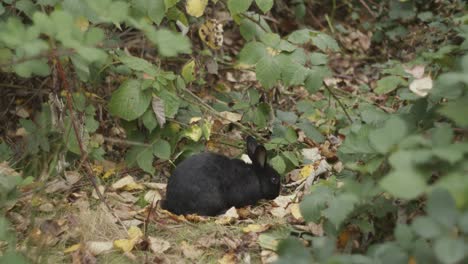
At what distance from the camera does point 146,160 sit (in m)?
4.59

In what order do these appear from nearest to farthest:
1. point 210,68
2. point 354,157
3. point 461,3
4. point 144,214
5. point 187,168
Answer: point 354,157
point 144,214
point 187,168
point 210,68
point 461,3

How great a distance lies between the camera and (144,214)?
4.00 m

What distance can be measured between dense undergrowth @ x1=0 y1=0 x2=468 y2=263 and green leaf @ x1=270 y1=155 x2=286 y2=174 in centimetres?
2

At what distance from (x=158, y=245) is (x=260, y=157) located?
4.48ft

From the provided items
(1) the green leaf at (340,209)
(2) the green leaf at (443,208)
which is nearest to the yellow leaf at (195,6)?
(1) the green leaf at (340,209)

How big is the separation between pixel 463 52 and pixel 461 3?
3193mm

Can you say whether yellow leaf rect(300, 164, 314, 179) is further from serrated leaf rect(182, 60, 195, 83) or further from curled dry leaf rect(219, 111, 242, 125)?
serrated leaf rect(182, 60, 195, 83)

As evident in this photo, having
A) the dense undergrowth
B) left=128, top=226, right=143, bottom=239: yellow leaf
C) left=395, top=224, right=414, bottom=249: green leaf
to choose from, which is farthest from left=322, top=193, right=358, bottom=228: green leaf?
left=128, top=226, right=143, bottom=239: yellow leaf

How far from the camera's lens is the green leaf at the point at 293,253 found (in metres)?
2.38

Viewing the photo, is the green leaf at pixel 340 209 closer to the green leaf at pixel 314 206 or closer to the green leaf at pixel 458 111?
the green leaf at pixel 314 206

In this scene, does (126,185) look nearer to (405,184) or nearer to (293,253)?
(293,253)

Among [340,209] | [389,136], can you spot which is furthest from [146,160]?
[389,136]

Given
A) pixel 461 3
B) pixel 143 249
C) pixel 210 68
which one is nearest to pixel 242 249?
pixel 143 249

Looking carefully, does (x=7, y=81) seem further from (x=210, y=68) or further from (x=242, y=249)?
(x=242, y=249)
